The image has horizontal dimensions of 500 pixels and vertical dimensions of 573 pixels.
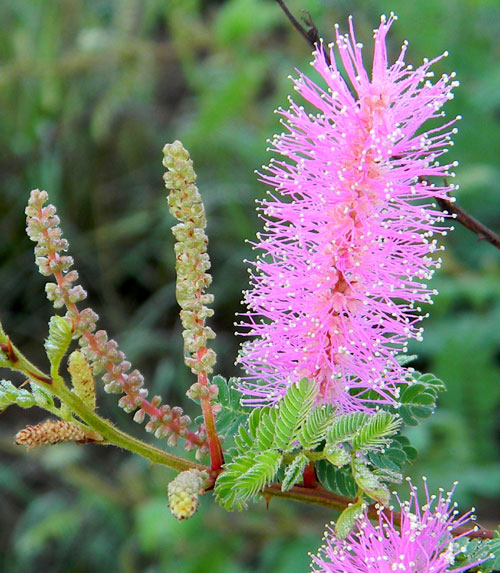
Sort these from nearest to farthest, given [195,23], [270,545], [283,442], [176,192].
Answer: [176,192] → [283,442] → [270,545] → [195,23]

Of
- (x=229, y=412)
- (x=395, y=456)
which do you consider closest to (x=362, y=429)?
(x=395, y=456)

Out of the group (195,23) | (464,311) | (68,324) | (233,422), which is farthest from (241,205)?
(68,324)

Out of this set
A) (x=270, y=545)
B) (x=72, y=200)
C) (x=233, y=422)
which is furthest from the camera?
(x=72, y=200)

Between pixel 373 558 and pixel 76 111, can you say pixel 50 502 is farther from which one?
pixel 373 558

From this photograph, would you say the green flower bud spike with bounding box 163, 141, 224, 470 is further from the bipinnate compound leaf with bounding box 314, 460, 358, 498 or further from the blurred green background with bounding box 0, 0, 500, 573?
the blurred green background with bounding box 0, 0, 500, 573

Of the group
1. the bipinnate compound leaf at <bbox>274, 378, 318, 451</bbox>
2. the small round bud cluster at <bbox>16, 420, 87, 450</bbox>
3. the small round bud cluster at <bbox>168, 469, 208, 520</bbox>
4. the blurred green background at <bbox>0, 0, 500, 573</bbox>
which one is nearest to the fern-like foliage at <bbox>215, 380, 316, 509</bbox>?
the bipinnate compound leaf at <bbox>274, 378, 318, 451</bbox>
